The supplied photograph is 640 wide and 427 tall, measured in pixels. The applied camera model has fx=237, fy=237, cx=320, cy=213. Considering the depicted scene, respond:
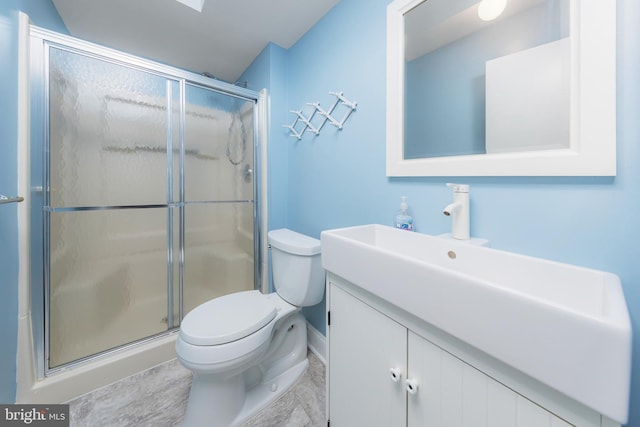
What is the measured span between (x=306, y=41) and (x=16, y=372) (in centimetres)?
237

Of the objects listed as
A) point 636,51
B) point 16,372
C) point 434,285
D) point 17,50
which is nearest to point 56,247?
point 16,372

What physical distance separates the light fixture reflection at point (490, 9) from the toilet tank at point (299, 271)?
3.78ft

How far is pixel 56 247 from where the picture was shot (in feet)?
4.04

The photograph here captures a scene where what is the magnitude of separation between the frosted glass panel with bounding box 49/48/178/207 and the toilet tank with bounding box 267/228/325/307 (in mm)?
884

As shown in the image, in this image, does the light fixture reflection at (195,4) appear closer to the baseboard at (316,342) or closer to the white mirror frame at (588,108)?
the white mirror frame at (588,108)

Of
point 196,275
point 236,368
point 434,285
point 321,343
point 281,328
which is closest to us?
point 434,285

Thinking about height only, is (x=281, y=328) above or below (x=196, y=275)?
below

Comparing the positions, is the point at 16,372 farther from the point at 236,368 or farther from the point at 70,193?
the point at 236,368

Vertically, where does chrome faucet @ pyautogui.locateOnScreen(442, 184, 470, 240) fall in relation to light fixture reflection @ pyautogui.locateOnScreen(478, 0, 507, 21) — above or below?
below

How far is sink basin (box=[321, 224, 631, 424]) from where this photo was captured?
347 millimetres

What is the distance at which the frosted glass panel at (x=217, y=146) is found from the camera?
1.61 meters

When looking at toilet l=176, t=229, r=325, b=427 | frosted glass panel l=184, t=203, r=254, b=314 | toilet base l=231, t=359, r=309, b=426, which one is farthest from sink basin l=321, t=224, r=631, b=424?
frosted glass panel l=184, t=203, r=254, b=314

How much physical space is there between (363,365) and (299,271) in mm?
606

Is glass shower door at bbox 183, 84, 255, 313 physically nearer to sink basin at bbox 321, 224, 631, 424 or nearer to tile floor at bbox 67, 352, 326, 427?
tile floor at bbox 67, 352, 326, 427
